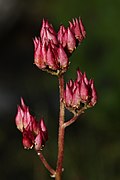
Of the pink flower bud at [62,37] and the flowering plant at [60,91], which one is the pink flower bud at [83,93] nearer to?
the flowering plant at [60,91]

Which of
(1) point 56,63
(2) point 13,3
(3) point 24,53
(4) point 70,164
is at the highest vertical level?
(2) point 13,3

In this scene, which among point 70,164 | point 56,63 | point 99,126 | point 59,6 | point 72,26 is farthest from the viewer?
point 59,6

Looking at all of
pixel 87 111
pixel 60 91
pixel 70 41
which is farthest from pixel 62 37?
pixel 87 111

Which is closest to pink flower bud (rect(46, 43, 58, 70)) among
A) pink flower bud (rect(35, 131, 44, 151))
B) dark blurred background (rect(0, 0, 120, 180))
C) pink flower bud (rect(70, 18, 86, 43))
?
pink flower bud (rect(70, 18, 86, 43))

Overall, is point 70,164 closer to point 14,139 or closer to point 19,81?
point 14,139

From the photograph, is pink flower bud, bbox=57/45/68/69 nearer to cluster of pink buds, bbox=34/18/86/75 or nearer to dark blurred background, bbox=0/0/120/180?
cluster of pink buds, bbox=34/18/86/75

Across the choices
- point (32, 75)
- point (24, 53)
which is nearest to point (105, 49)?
point (32, 75)

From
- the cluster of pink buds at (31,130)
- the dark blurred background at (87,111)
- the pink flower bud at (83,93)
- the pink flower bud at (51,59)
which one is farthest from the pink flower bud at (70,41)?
the dark blurred background at (87,111)
